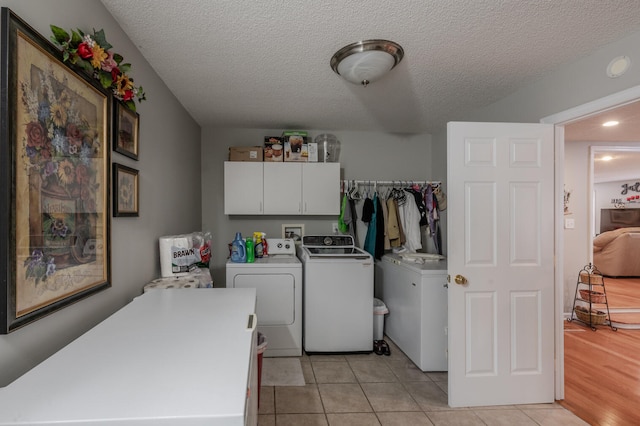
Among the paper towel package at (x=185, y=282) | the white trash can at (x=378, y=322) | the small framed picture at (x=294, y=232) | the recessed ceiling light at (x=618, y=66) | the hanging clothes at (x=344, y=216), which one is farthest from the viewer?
the small framed picture at (x=294, y=232)

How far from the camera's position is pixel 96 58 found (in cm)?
138

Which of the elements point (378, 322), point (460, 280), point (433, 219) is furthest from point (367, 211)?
A: point (460, 280)

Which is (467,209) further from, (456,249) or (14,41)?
(14,41)

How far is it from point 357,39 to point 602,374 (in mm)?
3222

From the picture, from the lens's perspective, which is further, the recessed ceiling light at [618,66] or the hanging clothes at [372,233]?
the hanging clothes at [372,233]

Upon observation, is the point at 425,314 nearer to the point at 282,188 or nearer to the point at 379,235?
the point at 379,235

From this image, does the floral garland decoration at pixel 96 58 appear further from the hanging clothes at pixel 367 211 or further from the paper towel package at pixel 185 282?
the hanging clothes at pixel 367 211

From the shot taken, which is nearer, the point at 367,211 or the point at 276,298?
the point at 276,298

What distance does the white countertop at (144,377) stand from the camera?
739 mm

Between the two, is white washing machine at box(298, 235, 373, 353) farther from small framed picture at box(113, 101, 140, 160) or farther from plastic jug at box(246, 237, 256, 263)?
small framed picture at box(113, 101, 140, 160)

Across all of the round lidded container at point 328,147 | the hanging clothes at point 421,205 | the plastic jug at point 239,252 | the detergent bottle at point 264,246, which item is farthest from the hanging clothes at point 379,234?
the plastic jug at point 239,252

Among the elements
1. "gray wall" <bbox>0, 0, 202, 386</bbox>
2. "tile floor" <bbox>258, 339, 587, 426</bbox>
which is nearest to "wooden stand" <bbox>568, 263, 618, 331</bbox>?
"tile floor" <bbox>258, 339, 587, 426</bbox>

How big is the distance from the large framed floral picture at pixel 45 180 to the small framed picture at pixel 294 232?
2477mm

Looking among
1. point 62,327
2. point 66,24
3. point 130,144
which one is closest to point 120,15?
point 66,24
